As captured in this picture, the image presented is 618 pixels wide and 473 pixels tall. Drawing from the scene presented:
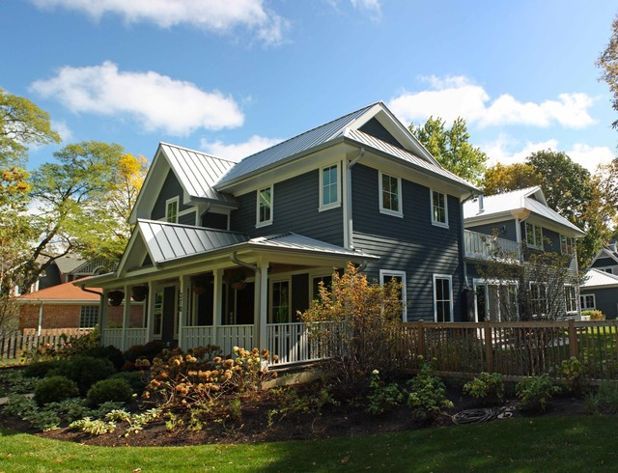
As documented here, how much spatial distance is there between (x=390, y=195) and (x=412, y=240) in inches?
66.5

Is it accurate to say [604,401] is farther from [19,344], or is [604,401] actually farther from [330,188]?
[19,344]

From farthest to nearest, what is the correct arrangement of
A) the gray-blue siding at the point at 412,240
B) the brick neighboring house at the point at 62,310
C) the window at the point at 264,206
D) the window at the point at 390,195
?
the brick neighboring house at the point at 62,310, the window at the point at 264,206, the window at the point at 390,195, the gray-blue siding at the point at 412,240

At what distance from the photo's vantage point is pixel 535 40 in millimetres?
11438

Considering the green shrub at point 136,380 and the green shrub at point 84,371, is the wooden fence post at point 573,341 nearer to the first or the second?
the green shrub at point 136,380

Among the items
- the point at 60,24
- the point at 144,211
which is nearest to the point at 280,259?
the point at 60,24

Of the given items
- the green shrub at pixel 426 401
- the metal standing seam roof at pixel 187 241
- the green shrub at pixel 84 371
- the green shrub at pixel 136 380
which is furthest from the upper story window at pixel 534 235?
the green shrub at pixel 84 371

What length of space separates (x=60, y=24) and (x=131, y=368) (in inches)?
346

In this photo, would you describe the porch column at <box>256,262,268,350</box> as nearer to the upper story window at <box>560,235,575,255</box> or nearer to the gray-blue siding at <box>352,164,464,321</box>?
the gray-blue siding at <box>352,164,464,321</box>

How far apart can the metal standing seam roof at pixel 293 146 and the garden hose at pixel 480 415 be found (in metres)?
8.47

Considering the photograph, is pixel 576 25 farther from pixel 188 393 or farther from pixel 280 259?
pixel 188 393

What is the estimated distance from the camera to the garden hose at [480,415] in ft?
22.9

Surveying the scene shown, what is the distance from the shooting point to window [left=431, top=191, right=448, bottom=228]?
16.5m

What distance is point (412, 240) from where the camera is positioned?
1519cm

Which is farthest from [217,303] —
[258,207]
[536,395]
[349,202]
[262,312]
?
[536,395]
